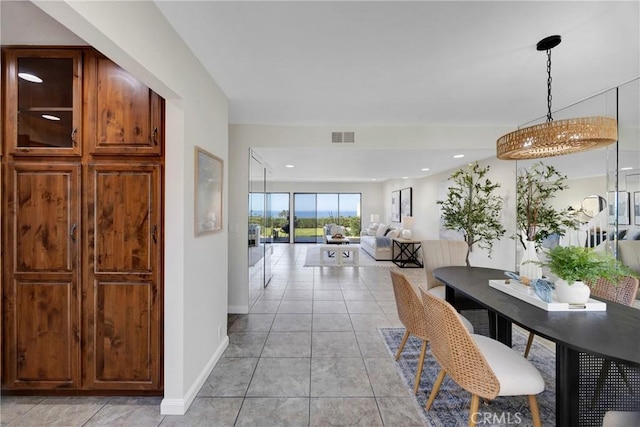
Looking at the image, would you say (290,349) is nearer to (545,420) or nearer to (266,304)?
(266,304)

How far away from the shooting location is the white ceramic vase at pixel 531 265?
2164 mm

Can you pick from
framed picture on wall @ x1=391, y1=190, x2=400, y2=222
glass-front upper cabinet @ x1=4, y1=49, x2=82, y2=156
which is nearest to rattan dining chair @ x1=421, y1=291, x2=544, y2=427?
glass-front upper cabinet @ x1=4, y1=49, x2=82, y2=156

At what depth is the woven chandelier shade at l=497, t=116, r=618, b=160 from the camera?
1.72 m

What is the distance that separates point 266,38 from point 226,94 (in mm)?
1114

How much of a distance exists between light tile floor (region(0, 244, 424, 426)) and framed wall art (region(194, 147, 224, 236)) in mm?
1279

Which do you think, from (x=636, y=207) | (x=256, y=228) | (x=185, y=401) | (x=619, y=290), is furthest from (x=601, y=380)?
(x=256, y=228)

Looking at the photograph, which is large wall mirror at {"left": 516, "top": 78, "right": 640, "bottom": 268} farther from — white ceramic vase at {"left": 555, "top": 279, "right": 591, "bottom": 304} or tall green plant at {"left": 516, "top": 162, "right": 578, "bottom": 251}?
white ceramic vase at {"left": 555, "top": 279, "right": 591, "bottom": 304}

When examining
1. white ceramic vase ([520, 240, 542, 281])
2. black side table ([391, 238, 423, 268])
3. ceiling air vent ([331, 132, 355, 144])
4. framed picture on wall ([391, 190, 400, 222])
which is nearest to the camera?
white ceramic vase ([520, 240, 542, 281])

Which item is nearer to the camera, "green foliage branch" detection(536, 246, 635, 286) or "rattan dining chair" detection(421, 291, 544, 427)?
"rattan dining chair" detection(421, 291, 544, 427)

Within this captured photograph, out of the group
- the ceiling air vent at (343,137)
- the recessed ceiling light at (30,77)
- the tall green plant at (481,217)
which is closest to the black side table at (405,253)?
the tall green plant at (481,217)

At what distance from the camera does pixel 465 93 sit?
2676mm

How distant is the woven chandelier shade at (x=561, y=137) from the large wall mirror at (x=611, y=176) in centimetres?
119

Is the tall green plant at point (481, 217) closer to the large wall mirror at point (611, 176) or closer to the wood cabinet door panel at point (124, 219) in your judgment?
the large wall mirror at point (611, 176)

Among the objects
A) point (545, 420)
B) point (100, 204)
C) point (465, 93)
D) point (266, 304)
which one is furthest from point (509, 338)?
point (100, 204)
